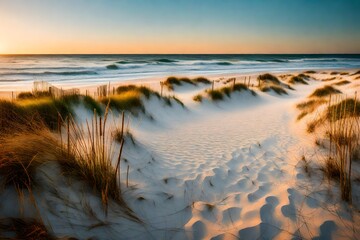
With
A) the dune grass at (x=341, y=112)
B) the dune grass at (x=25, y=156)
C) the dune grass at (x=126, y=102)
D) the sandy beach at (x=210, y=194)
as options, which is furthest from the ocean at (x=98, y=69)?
the dune grass at (x=341, y=112)

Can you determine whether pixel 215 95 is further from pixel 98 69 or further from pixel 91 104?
pixel 98 69

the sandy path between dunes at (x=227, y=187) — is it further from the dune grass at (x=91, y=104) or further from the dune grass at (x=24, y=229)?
the dune grass at (x=91, y=104)

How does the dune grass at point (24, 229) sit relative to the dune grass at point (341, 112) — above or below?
below

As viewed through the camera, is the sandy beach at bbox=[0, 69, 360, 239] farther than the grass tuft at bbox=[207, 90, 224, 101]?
No

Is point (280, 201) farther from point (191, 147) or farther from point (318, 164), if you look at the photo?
point (191, 147)

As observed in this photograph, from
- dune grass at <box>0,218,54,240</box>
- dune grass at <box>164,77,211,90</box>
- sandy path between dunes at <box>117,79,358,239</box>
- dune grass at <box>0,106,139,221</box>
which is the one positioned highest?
dune grass at <box>164,77,211,90</box>

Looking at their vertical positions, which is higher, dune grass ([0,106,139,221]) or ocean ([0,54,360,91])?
ocean ([0,54,360,91])

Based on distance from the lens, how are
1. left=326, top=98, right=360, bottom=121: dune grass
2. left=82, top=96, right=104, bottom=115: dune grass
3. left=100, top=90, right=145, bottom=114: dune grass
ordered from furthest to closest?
1. left=100, top=90, right=145, bottom=114: dune grass
2. left=82, top=96, right=104, bottom=115: dune grass
3. left=326, top=98, right=360, bottom=121: dune grass

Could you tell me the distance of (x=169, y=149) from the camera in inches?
181

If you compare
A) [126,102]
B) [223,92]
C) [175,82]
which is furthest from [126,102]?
[175,82]

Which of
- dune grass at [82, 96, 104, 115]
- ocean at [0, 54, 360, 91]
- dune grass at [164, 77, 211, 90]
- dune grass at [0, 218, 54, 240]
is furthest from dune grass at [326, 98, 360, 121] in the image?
ocean at [0, 54, 360, 91]

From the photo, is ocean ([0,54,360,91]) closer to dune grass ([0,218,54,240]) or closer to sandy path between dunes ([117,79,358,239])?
sandy path between dunes ([117,79,358,239])

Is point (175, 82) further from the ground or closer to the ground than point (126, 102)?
further from the ground

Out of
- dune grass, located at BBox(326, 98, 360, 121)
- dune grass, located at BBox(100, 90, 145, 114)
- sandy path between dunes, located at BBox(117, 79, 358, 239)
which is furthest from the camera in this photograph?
dune grass, located at BBox(100, 90, 145, 114)
